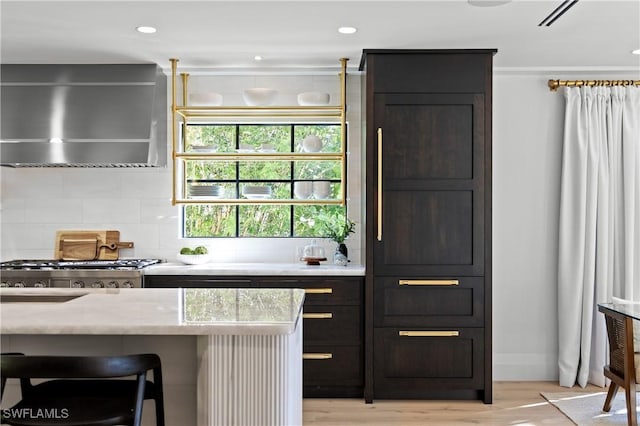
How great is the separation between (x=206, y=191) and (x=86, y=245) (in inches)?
40.0

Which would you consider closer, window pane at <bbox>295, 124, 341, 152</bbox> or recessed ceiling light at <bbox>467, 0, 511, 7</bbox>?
recessed ceiling light at <bbox>467, 0, 511, 7</bbox>

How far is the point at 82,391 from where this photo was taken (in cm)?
224

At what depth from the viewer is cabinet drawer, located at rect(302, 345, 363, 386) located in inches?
171

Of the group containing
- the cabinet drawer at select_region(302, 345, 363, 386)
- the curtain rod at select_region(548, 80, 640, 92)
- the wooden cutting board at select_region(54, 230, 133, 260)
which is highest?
the curtain rod at select_region(548, 80, 640, 92)

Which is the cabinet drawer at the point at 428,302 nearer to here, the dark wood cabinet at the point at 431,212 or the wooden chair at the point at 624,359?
the dark wood cabinet at the point at 431,212

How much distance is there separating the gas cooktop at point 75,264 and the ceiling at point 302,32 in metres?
1.44

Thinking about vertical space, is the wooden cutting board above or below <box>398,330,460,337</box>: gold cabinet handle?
above

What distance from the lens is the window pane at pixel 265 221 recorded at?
508 centimetres

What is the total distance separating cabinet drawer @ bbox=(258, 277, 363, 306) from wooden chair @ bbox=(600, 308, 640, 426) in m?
1.53

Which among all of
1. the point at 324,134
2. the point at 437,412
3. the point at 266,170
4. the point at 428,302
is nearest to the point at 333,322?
the point at 428,302

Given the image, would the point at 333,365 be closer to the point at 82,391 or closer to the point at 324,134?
the point at 324,134

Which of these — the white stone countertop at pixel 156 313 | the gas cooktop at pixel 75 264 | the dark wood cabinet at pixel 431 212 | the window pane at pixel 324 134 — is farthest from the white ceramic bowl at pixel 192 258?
the white stone countertop at pixel 156 313

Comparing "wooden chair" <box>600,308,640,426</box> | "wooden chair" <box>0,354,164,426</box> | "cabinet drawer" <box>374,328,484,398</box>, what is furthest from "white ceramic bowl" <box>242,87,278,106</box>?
"wooden chair" <box>0,354,164,426</box>

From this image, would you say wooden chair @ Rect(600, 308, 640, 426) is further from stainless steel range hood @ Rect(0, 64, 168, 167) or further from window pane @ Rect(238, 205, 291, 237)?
stainless steel range hood @ Rect(0, 64, 168, 167)
